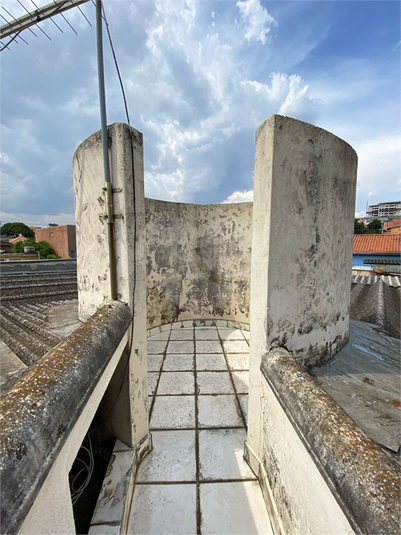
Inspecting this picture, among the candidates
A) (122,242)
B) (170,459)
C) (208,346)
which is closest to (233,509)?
(170,459)

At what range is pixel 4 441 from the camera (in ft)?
2.02

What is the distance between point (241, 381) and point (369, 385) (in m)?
1.85

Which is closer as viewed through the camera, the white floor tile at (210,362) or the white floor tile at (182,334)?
the white floor tile at (210,362)

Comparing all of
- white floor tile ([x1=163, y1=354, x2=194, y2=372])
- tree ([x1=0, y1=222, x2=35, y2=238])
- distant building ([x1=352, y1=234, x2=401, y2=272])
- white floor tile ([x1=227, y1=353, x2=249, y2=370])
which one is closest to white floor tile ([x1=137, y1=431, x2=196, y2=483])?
white floor tile ([x1=163, y1=354, x2=194, y2=372])

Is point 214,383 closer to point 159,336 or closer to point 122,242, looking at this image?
point 159,336

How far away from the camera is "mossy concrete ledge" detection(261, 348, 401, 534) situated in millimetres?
702

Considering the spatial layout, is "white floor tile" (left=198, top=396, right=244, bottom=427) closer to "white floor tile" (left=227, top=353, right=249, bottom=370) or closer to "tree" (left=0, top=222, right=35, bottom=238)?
"white floor tile" (left=227, top=353, right=249, bottom=370)

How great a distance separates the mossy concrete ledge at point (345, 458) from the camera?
0.70 metres

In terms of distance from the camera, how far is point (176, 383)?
10.6 feet

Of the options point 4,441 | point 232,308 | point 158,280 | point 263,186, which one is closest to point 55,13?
point 263,186

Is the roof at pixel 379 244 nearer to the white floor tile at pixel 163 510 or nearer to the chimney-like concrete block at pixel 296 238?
the chimney-like concrete block at pixel 296 238

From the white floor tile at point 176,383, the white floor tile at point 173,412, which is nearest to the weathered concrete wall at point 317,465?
the white floor tile at point 173,412

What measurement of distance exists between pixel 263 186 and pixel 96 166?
4.54 feet

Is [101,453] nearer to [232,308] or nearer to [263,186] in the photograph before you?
[263,186]
